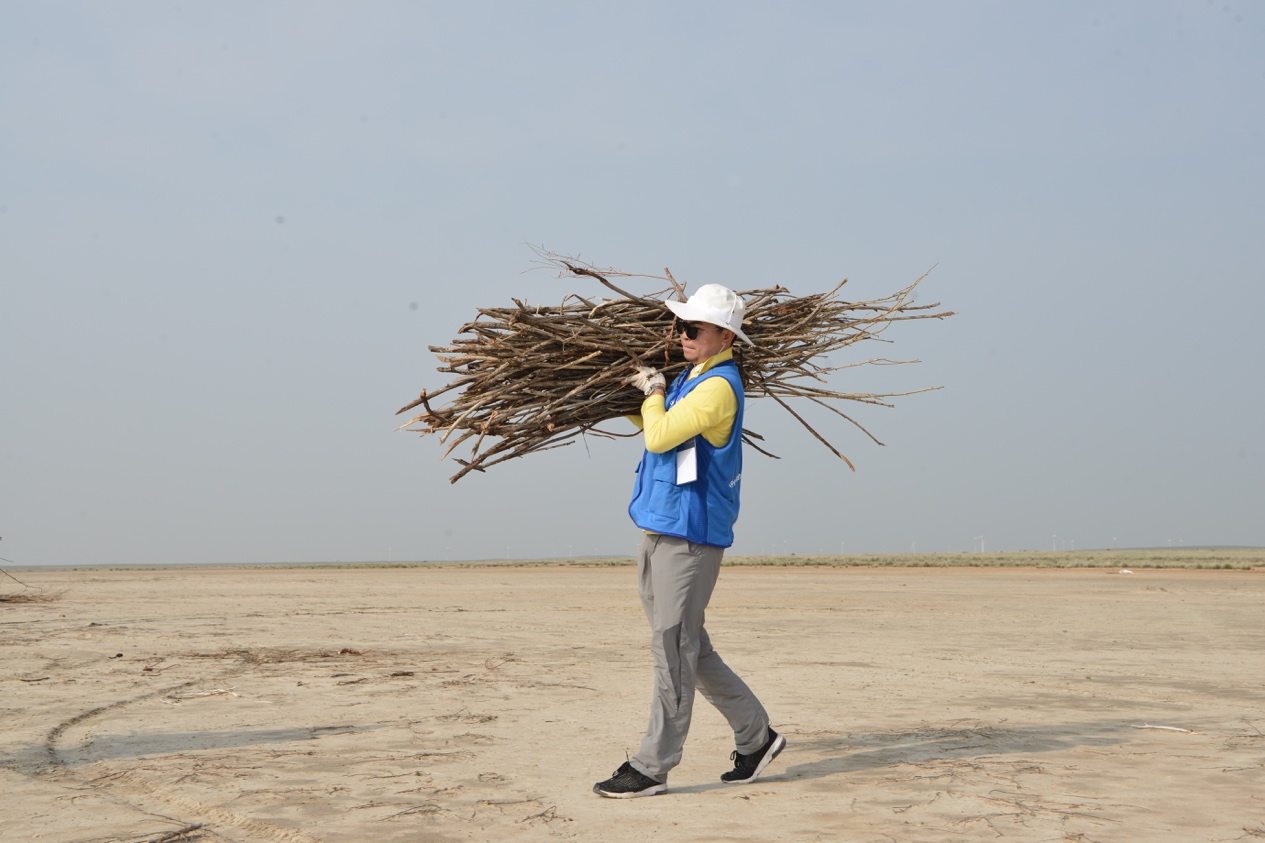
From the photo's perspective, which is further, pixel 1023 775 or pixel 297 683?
pixel 297 683

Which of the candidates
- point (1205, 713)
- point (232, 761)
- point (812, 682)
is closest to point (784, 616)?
point (812, 682)

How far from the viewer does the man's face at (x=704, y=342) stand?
470 cm

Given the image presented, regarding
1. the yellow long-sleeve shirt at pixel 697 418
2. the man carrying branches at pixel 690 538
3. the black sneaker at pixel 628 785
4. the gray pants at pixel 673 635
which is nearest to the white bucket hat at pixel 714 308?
the man carrying branches at pixel 690 538

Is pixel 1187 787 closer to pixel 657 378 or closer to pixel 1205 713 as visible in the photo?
pixel 1205 713

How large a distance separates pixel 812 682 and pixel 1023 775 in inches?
125

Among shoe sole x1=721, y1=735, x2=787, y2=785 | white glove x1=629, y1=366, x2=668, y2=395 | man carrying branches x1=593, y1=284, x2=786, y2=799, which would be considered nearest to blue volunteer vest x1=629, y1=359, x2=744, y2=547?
man carrying branches x1=593, y1=284, x2=786, y2=799

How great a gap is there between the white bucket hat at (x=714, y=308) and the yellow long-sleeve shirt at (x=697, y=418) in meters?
0.26

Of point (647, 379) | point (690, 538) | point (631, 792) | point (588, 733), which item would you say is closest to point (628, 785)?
point (631, 792)

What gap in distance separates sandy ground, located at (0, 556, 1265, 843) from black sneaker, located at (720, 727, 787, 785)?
5.9 inches

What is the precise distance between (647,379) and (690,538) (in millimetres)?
867

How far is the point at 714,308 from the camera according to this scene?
4.62m

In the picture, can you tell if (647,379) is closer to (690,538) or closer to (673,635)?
(690,538)

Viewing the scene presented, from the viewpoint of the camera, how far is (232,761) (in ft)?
16.0

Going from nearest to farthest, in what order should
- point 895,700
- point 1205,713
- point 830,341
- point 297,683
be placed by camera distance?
point 830,341 < point 1205,713 < point 895,700 < point 297,683
